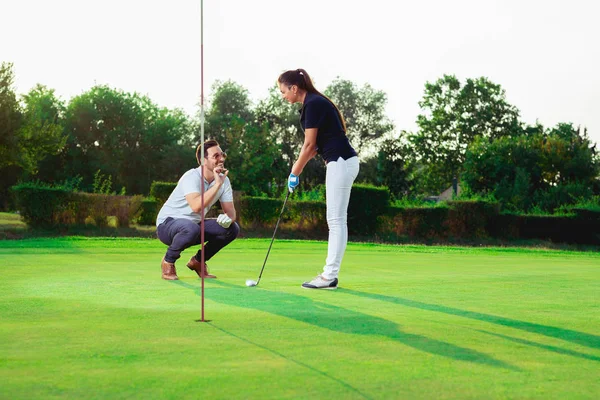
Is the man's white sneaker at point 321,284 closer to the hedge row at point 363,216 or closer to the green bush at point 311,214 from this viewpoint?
the hedge row at point 363,216

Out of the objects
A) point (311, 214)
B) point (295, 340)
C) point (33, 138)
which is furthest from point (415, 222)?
point (295, 340)

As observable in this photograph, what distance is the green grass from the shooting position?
9.66 ft

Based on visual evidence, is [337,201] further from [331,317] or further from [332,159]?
[331,317]

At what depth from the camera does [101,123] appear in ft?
192

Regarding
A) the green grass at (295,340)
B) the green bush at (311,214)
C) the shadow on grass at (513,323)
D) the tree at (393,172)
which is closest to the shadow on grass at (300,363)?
the green grass at (295,340)

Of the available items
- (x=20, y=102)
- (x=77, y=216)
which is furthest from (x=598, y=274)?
(x=20, y=102)

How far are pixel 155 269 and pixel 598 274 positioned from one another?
5.60 meters

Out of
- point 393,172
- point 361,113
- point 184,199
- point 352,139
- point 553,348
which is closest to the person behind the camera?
point 553,348

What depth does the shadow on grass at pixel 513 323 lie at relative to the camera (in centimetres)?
416

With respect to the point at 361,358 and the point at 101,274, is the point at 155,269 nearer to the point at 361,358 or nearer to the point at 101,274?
the point at 101,274

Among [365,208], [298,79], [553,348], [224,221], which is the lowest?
[553,348]

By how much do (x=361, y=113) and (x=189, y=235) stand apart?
64.9 metres

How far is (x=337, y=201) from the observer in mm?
6961

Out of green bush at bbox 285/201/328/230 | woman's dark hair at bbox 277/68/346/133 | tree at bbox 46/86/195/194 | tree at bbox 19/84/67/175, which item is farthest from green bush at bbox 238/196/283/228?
tree at bbox 46/86/195/194
